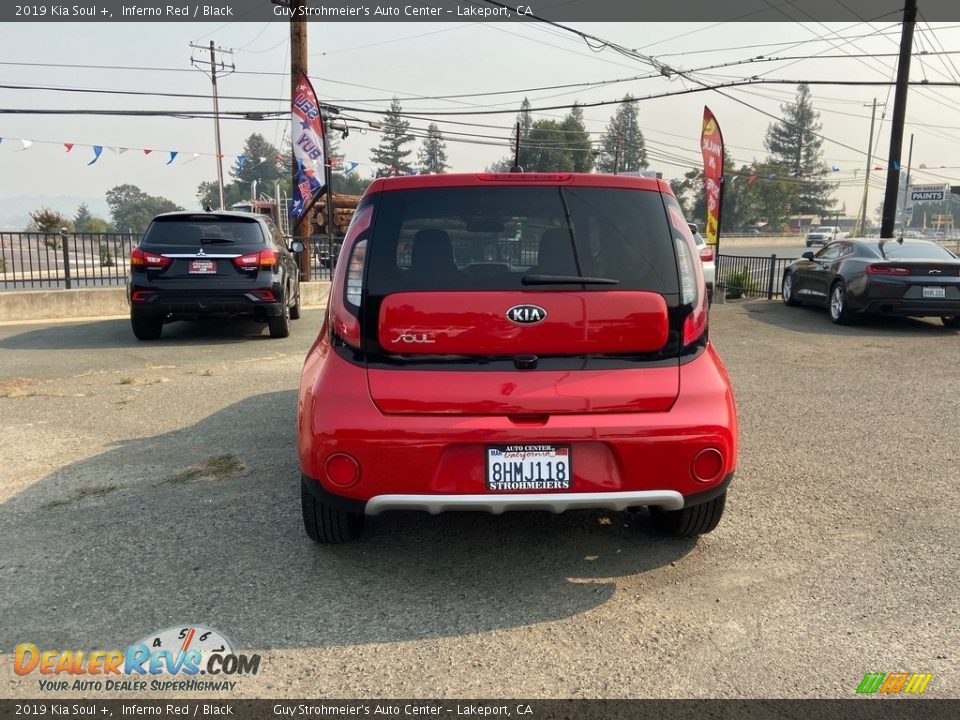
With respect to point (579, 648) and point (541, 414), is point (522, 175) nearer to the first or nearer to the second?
point (541, 414)

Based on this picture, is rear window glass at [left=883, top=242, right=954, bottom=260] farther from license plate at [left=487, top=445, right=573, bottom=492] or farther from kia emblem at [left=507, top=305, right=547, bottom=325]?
license plate at [left=487, top=445, right=573, bottom=492]

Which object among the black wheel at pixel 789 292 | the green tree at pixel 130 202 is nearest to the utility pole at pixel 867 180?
the black wheel at pixel 789 292

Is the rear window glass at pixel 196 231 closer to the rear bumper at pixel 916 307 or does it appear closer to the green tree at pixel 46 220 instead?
the rear bumper at pixel 916 307

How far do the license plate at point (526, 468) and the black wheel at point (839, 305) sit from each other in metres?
9.87

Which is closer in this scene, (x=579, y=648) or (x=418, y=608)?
(x=579, y=648)

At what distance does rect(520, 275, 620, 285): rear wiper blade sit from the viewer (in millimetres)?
3189

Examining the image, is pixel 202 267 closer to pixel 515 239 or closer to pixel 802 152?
pixel 515 239

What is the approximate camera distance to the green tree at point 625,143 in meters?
100

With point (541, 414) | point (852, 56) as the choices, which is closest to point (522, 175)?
point (541, 414)

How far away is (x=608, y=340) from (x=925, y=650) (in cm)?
163

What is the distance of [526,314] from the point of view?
10.3 ft

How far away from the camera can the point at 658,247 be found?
3.32 metres

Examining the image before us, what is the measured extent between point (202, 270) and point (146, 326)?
1186 mm

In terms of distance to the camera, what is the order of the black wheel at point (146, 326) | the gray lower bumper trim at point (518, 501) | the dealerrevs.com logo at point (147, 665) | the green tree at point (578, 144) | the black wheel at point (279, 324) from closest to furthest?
1. the dealerrevs.com logo at point (147, 665)
2. the gray lower bumper trim at point (518, 501)
3. the black wheel at point (146, 326)
4. the black wheel at point (279, 324)
5. the green tree at point (578, 144)
